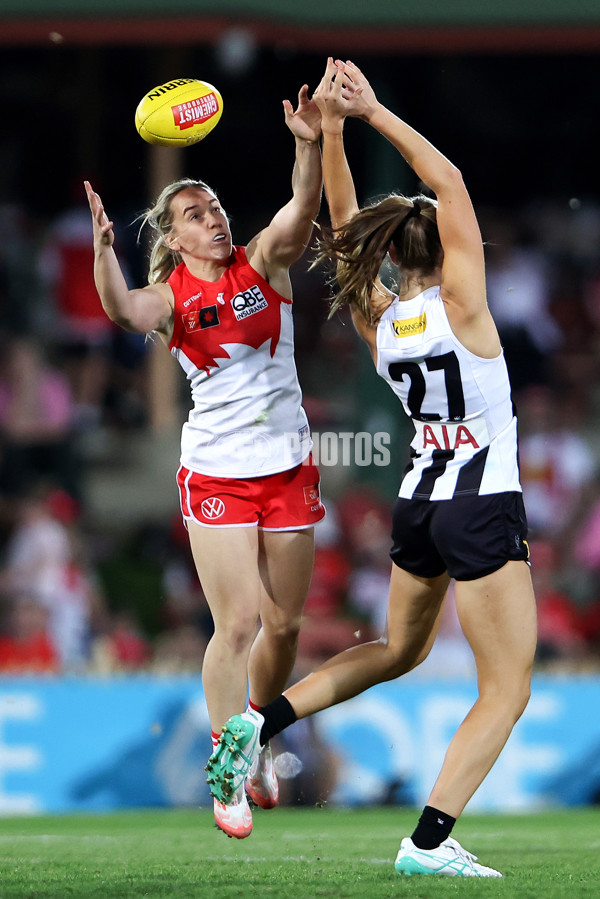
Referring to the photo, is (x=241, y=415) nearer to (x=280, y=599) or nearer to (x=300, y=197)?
(x=280, y=599)

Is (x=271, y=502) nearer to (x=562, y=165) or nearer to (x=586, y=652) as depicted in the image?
(x=586, y=652)

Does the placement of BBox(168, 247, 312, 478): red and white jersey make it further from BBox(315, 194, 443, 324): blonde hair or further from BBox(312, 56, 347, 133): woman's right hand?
BBox(312, 56, 347, 133): woman's right hand

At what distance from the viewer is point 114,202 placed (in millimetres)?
12117

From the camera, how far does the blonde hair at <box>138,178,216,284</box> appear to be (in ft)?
17.3

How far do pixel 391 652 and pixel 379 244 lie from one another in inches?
57.1

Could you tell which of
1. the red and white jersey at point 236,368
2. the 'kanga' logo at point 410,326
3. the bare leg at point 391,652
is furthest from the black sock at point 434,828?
the 'kanga' logo at point 410,326

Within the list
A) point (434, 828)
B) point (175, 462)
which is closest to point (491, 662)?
point (434, 828)

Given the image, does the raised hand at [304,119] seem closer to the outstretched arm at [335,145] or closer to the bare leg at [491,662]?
the outstretched arm at [335,145]

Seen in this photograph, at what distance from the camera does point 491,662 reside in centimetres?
448

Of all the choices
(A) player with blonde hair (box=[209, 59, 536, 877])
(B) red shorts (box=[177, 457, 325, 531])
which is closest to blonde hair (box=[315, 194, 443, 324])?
(A) player with blonde hair (box=[209, 59, 536, 877])

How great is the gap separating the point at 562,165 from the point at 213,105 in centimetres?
781

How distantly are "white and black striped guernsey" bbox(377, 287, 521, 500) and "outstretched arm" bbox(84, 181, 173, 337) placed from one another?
913 millimetres

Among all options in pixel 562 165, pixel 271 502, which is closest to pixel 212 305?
pixel 271 502

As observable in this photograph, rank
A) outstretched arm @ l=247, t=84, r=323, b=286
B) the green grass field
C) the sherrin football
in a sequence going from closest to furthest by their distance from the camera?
the green grass field < outstretched arm @ l=247, t=84, r=323, b=286 < the sherrin football
